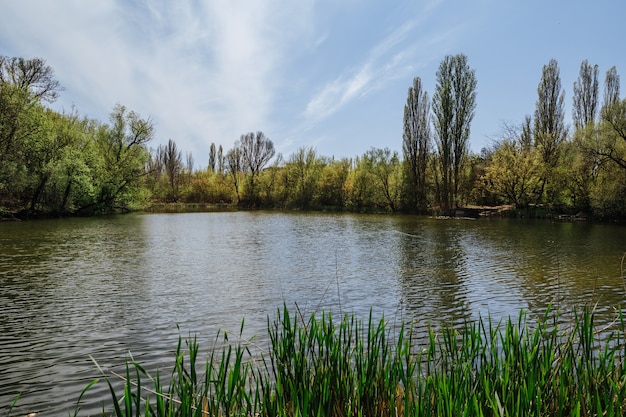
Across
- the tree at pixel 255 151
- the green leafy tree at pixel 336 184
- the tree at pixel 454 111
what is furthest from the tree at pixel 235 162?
the tree at pixel 454 111

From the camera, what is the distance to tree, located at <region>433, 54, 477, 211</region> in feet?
148

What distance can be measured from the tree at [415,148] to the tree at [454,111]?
3.91m

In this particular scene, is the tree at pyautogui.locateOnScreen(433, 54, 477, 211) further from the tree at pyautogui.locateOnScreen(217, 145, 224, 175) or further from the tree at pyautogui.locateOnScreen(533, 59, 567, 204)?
the tree at pyautogui.locateOnScreen(217, 145, 224, 175)

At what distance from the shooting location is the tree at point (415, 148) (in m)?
49.2

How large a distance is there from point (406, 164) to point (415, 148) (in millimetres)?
2357

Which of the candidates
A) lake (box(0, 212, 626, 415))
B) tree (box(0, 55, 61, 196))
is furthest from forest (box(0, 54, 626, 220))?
lake (box(0, 212, 626, 415))

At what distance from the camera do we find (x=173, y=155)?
91.3 metres

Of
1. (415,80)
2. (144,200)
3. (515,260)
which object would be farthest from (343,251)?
(415,80)

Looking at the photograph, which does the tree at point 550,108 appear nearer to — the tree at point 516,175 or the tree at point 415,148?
the tree at point 516,175

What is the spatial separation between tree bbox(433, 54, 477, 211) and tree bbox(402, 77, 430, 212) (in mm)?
3914

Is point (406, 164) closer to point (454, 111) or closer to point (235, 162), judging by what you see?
point (454, 111)

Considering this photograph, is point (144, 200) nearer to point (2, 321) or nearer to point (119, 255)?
point (119, 255)

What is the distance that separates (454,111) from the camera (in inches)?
1788

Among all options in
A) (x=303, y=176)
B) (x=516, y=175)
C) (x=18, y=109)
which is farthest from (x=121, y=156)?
(x=516, y=175)
